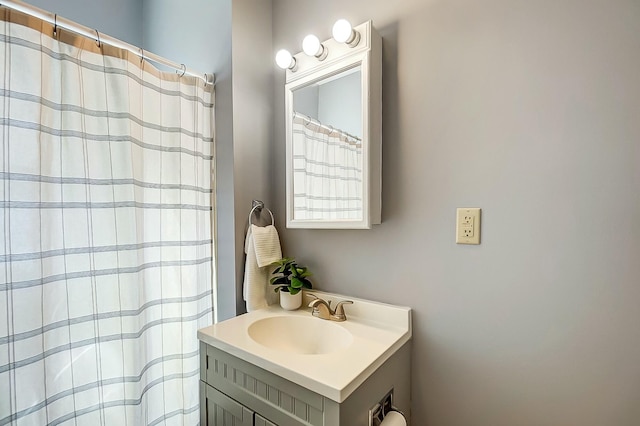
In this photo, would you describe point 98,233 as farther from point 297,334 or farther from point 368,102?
point 368,102

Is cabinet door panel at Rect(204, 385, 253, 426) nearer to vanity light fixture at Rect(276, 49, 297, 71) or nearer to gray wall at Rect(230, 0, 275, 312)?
gray wall at Rect(230, 0, 275, 312)

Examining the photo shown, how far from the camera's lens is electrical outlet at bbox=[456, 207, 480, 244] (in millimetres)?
993

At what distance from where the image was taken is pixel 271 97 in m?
1.57

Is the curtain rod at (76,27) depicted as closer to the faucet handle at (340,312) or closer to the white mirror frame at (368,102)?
the white mirror frame at (368,102)

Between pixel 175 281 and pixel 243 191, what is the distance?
0.52m

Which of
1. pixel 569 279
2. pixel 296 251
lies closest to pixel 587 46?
pixel 569 279

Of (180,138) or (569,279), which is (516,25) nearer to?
(569,279)

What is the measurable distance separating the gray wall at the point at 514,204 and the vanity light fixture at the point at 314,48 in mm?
217

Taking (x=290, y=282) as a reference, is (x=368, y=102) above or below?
above

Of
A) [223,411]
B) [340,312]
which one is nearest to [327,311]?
[340,312]

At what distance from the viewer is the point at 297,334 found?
4.19 feet

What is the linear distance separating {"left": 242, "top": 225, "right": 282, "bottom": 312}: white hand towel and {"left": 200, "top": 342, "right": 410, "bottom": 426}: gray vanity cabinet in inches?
11.8

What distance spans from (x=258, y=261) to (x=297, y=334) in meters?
0.37

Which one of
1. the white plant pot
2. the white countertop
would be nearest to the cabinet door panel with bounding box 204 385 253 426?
the white countertop
